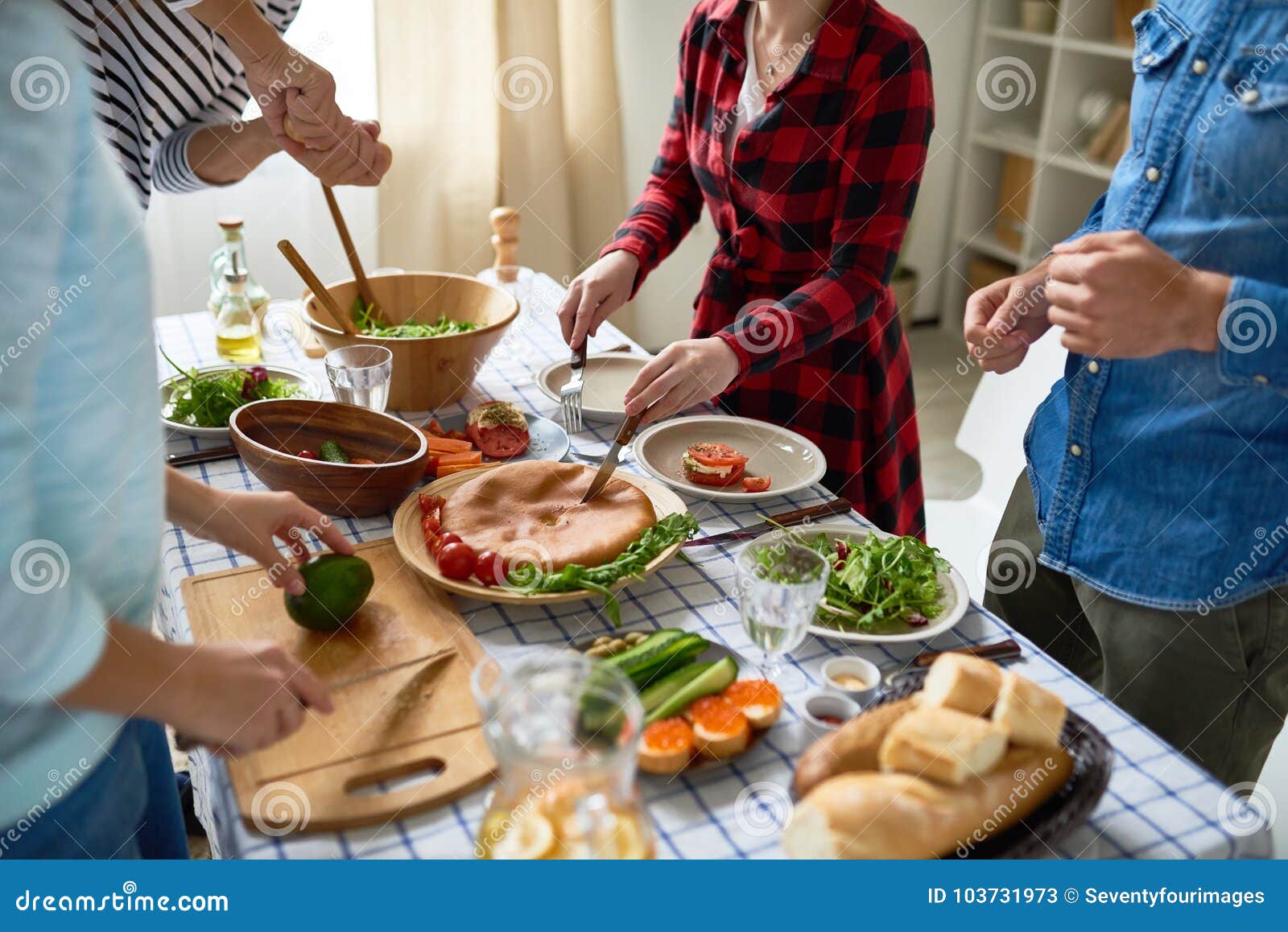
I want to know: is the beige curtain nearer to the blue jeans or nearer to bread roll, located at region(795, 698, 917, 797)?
the blue jeans

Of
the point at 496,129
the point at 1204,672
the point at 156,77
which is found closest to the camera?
the point at 1204,672

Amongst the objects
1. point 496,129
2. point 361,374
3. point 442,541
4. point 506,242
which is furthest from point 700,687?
point 496,129

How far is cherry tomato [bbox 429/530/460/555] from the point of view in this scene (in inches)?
53.7

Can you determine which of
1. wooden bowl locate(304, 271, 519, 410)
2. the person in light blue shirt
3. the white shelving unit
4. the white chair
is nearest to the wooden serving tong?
wooden bowl locate(304, 271, 519, 410)

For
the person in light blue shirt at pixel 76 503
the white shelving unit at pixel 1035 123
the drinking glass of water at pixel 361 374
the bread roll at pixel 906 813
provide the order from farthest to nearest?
the white shelving unit at pixel 1035 123 → the drinking glass of water at pixel 361 374 → the bread roll at pixel 906 813 → the person in light blue shirt at pixel 76 503

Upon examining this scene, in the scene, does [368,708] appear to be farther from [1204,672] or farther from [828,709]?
[1204,672]

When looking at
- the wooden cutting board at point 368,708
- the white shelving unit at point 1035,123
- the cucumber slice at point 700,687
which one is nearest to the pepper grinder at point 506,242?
the wooden cutting board at point 368,708

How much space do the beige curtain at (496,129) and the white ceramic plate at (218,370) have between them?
172cm

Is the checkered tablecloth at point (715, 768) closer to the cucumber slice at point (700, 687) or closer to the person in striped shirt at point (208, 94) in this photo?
the cucumber slice at point (700, 687)

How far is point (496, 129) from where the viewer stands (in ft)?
12.0

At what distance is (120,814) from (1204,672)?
1.24 meters

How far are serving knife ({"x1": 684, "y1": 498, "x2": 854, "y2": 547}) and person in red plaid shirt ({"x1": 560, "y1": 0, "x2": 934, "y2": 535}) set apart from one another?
24cm

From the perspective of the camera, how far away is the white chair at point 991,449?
216 centimetres

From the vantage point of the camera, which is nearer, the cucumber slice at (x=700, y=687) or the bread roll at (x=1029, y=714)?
the bread roll at (x=1029, y=714)
